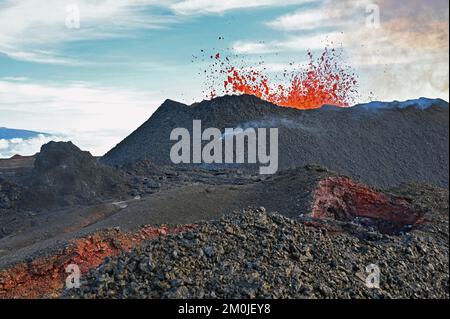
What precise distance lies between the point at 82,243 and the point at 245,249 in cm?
489

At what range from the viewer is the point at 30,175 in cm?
2673

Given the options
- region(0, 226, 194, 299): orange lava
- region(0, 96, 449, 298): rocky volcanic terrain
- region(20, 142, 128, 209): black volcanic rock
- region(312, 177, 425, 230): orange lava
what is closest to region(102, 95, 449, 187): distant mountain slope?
region(0, 96, 449, 298): rocky volcanic terrain

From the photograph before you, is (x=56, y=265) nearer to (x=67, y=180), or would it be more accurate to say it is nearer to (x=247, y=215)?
(x=247, y=215)

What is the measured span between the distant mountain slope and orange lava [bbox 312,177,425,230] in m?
10.2

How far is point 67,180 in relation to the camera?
996 inches

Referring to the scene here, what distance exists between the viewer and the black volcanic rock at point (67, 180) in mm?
24339

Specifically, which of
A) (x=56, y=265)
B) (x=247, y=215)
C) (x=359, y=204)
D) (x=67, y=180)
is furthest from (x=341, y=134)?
(x=56, y=265)

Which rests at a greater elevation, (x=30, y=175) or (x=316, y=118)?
(x=316, y=118)

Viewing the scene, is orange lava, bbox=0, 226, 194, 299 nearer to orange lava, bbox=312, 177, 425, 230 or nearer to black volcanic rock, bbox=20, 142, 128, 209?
orange lava, bbox=312, 177, 425, 230

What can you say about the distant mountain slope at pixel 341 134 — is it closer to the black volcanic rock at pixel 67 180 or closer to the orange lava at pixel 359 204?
the black volcanic rock at pixel 67 180

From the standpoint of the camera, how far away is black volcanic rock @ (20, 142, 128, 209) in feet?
79.9

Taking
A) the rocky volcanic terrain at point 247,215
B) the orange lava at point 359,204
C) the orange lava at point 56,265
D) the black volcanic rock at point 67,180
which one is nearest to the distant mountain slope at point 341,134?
the rocky volcanic terrain at point 247,215
